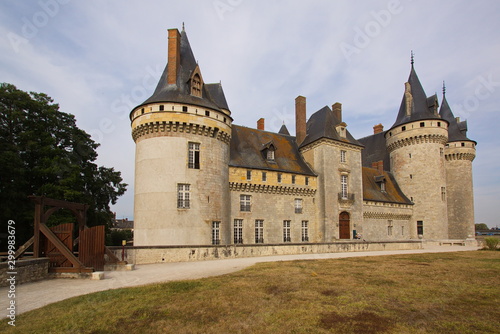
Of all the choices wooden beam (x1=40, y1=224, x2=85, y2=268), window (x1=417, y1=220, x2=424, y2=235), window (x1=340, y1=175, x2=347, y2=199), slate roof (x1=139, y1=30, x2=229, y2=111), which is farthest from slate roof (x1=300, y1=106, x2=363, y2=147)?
wooden beam (x1=40, y1=224, x2=85, y2=268)

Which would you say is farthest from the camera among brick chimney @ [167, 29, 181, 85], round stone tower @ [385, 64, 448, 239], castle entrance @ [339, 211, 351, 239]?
round stone tower @ [385, 64, 448, 239]

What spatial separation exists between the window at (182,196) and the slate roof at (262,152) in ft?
15.6

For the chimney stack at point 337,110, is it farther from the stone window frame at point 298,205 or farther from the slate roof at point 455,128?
the slate roof at point 455,128

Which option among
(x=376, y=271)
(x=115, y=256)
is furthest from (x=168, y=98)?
(x=376, y=271)

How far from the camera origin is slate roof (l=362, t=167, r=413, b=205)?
3400 cm

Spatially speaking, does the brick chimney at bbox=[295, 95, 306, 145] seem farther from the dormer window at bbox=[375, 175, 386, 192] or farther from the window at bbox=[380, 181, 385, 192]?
the window at bbox=[380, 181, 385, 192]

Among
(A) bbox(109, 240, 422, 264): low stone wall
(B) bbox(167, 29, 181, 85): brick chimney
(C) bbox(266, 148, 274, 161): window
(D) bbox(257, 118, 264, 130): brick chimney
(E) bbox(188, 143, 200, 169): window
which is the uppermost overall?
(B) bbox(167, 29, 181, 85): brick chimney

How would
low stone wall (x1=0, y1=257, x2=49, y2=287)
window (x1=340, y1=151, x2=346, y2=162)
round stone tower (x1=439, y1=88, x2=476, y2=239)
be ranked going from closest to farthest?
low stone wall (x1=0, y1=257, x2=49, y2=287) → window (x1=340, y1=151, x2=346, y2=162) → round stone tower (x1=439, y1=88, x2=476, y2=239)

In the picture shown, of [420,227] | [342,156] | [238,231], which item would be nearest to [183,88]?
[238,231]

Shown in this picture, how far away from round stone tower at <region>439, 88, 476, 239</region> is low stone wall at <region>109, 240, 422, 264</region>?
71.4 feet

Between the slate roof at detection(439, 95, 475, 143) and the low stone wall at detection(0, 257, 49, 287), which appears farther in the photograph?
the slate roof at detection(439, 95, 475, 143)

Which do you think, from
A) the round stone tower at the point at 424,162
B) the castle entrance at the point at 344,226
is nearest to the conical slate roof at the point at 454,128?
the round stone tower at the point at 424,162

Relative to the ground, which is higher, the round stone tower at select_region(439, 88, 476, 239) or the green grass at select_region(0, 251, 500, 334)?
the round stone tower at select_region(439, 88, 476, 239)

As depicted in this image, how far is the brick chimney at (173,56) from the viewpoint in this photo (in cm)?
2294
